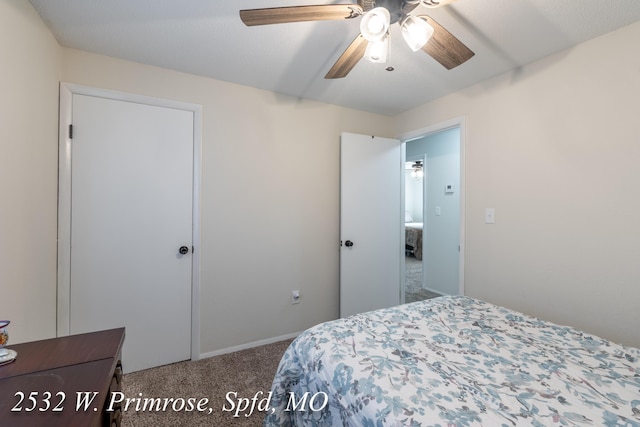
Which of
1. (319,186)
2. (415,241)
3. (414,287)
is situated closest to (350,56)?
(319,186)

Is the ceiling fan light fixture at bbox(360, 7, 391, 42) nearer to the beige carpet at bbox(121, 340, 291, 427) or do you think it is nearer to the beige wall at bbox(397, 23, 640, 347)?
the beige wall at bbox(397, 23, 640, 347)

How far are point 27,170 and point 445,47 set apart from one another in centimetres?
219

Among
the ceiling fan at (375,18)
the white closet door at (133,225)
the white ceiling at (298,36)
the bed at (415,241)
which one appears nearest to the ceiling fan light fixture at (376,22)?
the ceiling fan at (375,18)

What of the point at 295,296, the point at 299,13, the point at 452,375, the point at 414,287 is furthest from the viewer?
the point at 414,287

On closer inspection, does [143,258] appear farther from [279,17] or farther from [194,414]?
[279,17]

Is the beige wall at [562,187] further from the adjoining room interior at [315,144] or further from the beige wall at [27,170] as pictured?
the beige wall at [27,170]

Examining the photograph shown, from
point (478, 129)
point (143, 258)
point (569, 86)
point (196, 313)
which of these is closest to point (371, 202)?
point (478, 129)

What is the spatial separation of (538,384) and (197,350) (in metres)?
2.17

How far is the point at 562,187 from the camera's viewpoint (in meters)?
1.73

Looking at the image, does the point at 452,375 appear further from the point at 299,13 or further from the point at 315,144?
the point at 315,144

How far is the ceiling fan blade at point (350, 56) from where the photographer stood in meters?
1.25

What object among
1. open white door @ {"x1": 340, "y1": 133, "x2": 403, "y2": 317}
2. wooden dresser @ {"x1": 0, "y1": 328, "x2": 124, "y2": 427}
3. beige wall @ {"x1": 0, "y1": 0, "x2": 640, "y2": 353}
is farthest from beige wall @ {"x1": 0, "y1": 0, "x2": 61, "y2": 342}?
open white door @ {"x1": 340, "y1": 133, "x2": 403, "y2": 317}

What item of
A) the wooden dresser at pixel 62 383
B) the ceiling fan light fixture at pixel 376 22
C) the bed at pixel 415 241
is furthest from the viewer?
the bed at pixel 415 241

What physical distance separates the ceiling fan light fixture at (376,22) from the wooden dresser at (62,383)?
150 centimetres
